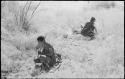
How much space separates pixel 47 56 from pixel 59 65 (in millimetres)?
423

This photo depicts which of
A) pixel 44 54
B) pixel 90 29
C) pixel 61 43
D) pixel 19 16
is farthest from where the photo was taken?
pixel 19 16

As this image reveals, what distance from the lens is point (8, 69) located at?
545 cm

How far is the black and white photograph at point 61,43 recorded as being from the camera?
526 centimetres

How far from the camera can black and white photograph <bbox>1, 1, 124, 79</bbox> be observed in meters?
5.26

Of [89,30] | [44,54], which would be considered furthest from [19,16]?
[44,54]

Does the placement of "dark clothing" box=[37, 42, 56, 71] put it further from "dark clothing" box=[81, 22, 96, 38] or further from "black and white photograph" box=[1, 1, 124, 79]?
"dark clothing" box=[81, 22, 96, 38]

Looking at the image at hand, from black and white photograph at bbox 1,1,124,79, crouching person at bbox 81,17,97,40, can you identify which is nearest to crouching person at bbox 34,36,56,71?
black and white photograph at bbox 1,1,124,79

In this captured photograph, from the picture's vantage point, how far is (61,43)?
705cm

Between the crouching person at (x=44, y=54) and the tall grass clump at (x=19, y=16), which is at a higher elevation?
the tall grass clump at (x=19, y=16)

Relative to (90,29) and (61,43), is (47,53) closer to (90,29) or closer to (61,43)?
(61,43)

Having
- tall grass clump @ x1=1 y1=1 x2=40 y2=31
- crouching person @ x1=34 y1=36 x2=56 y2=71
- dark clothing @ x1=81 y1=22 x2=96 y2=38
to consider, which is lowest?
crouching person @ x1=34 y1=36 x2=56 y2=71

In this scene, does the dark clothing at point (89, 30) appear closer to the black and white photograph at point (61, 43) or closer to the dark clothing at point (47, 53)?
the black and white photograph at point (61, 43)

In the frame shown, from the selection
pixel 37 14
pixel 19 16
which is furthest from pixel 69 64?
pixel 37 14

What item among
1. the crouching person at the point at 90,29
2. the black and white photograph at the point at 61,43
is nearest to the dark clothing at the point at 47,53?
the black and white photograph at the point at 61,43
